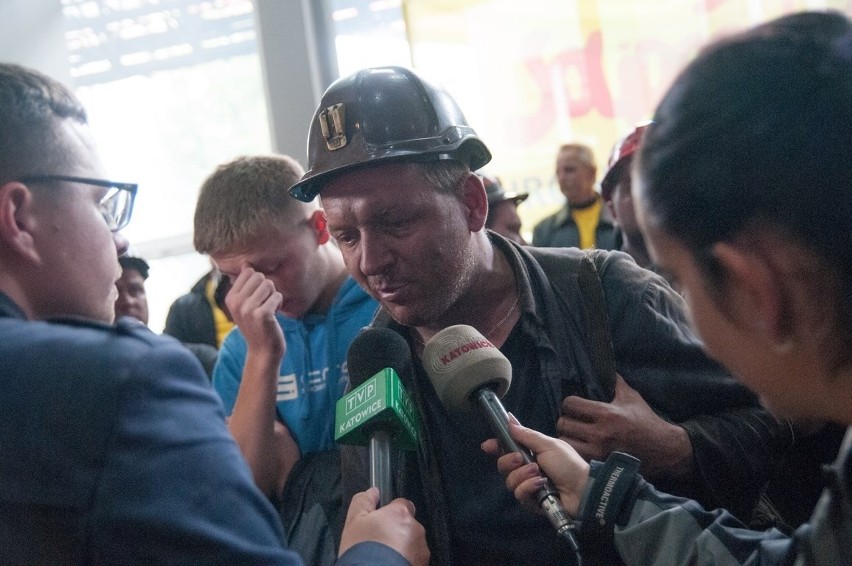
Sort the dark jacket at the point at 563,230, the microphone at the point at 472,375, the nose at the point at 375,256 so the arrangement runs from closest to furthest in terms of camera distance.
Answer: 1. the microphone at the point at 472,375
2. the nose at the point at 375,256
3. the dark jacket at the point at 563,230

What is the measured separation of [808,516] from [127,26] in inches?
210

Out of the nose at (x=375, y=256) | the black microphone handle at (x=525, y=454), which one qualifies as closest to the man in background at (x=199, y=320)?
the nose at (x=375, y=256)

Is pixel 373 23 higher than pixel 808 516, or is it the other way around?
pixel 373 23

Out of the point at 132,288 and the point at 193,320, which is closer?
the point at 132,288

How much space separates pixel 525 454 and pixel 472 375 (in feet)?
0.62

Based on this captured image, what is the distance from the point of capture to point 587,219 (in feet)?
15.7

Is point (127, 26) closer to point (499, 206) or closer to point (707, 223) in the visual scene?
point (499, 206)

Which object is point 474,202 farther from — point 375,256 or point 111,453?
point 111,453

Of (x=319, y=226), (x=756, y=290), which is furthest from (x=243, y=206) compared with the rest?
(x=756, y=290)

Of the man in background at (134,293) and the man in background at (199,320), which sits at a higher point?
the man in background at (134,293)

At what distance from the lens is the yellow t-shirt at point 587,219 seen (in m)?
4.72

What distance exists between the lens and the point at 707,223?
975 millimetres

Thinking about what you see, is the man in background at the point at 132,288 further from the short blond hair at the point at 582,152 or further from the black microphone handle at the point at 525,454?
the short blond hair at the point at 582,152

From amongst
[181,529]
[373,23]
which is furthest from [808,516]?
[373,23]
